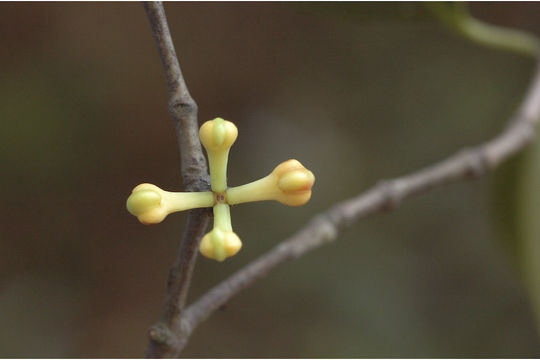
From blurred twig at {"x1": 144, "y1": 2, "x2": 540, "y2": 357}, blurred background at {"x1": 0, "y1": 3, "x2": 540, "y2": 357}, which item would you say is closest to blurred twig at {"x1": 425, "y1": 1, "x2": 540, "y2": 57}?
blurred twig at {"x1": 144, "y1": 2, "x2": 540, "y2": 357}

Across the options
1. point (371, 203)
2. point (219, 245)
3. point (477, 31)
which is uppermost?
point (477, 31)

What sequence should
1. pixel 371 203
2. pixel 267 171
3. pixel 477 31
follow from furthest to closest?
pixel 267 171 → pixel 477 31 → pixel 371 203

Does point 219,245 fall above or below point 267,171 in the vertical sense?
below

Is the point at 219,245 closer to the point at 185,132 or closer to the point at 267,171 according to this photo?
the point at 185,132

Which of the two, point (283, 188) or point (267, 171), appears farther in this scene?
point (267, 171)

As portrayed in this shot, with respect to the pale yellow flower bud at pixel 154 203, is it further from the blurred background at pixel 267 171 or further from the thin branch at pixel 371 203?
the blurred background at pixel 267 171

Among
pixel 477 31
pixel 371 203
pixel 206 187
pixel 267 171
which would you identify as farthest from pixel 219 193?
pixel 267 171
